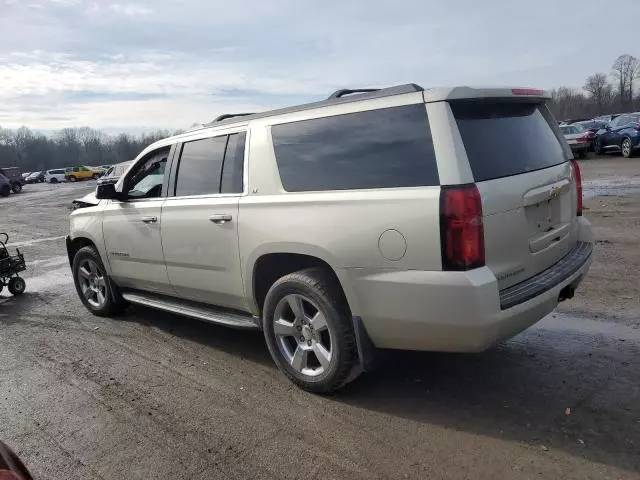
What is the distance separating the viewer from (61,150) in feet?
361

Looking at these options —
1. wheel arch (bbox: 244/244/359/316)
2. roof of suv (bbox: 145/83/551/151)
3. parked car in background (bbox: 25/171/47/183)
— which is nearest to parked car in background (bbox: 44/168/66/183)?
parked car in background (bbox: 25/171/47/183)

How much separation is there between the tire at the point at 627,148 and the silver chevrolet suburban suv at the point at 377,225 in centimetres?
2142

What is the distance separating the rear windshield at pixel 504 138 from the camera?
3.24 metres

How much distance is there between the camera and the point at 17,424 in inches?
148

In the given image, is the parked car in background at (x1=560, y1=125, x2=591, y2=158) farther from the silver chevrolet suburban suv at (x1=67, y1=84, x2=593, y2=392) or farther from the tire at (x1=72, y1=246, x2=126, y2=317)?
the tire at (x1=72, y1=246, x2=126, y2=317)

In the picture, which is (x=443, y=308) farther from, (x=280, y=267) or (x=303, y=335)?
(x=280, y=267)

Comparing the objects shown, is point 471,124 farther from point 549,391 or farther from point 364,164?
point 549,391

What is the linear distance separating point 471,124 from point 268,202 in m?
1.48

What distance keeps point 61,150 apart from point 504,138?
4734 inches

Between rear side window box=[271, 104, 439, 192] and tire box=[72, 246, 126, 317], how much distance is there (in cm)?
291

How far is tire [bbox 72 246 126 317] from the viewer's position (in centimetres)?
589

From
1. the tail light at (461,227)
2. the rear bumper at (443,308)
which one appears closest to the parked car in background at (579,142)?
the rear bumper at (443,308)

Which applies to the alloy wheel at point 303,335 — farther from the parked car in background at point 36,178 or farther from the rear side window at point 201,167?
the parked car in background at point 36,178

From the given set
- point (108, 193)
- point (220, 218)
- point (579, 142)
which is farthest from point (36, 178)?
point (220, 218)
